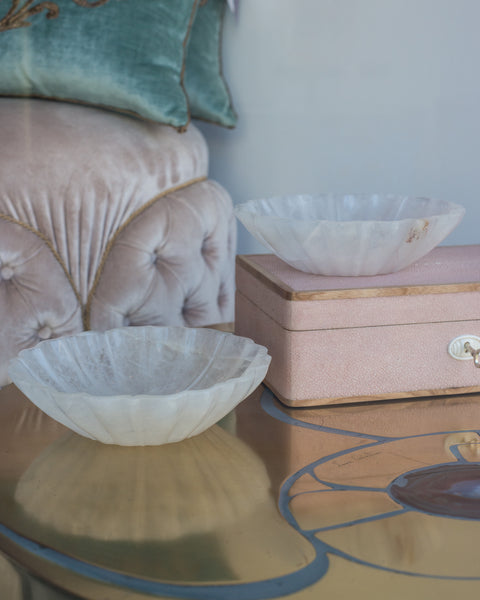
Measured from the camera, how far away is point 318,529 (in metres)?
0.49

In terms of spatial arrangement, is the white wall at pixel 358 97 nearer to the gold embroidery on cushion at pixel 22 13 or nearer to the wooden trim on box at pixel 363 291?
the gold embroidery on cushion at pixel 22 13

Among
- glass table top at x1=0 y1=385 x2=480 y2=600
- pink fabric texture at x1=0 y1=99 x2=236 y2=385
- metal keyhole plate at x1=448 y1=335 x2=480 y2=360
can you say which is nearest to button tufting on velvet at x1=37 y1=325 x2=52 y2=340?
pink fabric texture at x1=0 y1=99 x2=236 y2=385

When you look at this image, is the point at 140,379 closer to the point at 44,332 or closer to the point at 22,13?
the point at 44,332

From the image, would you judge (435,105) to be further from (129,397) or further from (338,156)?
(129,397)

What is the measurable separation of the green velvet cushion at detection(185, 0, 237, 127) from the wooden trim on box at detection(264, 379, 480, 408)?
2.38 feet

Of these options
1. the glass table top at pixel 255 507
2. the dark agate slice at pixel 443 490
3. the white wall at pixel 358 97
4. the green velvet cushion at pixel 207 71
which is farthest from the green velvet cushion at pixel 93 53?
the dark agate slice at pixel 443 490

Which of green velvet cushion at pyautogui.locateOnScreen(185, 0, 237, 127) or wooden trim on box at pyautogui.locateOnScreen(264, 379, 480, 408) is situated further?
green velvet cushion at pyautogui.locateOnScreen(185, 0, 237, 127)

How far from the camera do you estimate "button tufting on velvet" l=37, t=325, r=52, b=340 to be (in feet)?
3.89

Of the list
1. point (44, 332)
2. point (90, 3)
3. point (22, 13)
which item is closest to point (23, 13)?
point (22, 13)

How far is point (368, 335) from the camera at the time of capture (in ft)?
2.26

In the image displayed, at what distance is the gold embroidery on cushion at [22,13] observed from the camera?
3.86ft

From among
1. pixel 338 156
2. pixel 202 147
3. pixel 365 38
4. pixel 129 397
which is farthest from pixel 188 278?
pixel 129 397

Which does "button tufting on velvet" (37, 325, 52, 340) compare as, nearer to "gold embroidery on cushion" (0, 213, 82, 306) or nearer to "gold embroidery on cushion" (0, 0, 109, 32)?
"gold embroidery on cushion" (0, 213, 82, 306)

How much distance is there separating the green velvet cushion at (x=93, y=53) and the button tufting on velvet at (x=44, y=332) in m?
0.38
